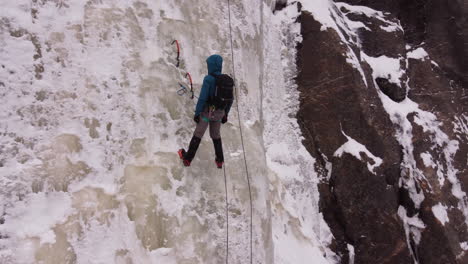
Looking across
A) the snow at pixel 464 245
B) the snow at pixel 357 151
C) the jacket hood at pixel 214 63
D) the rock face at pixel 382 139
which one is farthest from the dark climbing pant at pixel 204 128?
the snow at pixel 464 245

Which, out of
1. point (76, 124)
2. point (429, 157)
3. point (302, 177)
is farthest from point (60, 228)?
point (429, 157)

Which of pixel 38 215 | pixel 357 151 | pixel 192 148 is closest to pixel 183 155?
pixel 192 148

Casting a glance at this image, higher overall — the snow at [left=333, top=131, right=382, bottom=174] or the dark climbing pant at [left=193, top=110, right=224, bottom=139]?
the dark climbing pant at [left=193, top=110, right=224, bottom=139]

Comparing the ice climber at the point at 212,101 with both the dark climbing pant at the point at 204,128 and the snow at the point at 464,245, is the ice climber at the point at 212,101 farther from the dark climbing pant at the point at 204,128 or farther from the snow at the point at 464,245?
the snow at the point at 464,245

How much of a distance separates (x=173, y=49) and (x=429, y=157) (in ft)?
26.3

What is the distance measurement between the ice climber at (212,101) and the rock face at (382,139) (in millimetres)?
4543

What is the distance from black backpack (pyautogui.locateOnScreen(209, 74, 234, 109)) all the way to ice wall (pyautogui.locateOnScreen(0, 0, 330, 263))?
809mm

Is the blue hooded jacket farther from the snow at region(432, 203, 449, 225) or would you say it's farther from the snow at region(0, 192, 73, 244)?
the snow at region(432, 203, 449, 225)

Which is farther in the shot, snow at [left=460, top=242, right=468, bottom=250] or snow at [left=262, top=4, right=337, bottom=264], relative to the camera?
snow at [left=460, top=242, right=468, bottom=250]

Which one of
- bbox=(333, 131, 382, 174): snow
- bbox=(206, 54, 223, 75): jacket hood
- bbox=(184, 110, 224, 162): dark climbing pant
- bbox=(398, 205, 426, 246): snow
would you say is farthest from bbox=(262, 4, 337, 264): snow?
bbox=(206, 54, 223, 75): jacket hood

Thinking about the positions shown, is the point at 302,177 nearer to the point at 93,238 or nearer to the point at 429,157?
the point at 429,157

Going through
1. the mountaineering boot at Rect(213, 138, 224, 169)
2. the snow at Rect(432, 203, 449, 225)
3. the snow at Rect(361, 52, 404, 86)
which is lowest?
the snow at Rect(432, 203, 449, 225)

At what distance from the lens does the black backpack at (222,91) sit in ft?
14.6

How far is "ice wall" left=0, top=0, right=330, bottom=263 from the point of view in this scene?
359 centimetres
